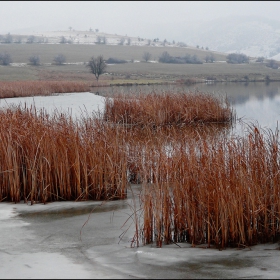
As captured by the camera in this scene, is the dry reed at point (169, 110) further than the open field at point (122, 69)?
No

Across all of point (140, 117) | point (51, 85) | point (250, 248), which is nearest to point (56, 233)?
point (250, 248)

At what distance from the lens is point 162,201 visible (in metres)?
4.71

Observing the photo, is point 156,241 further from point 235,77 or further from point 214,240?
point 235,77

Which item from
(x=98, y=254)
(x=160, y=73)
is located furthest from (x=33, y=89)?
(x=160, y=73)

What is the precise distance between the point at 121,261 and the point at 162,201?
2.63 feet

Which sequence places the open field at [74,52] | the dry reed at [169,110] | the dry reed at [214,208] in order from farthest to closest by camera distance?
the open field at [74,52]
the dry reed at [169,110]
the dry reed at [214,208]

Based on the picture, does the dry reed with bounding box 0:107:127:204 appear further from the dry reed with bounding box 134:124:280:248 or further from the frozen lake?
the dry reed with bounding box 134:124:280:248

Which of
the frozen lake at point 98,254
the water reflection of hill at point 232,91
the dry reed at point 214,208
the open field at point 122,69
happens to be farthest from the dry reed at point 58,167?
the open field at point 122,69

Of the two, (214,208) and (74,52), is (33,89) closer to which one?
(214,208)

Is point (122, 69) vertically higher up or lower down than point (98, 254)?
higher up

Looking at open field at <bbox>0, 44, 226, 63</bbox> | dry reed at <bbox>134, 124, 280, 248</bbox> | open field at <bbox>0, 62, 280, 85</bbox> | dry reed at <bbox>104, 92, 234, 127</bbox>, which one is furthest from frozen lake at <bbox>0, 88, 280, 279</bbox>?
open field at <bbox>0, 44, 226, 63</bbox>

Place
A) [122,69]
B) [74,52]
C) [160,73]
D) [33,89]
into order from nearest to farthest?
[33,89] < [160,73] < [122,69] < [74,52]

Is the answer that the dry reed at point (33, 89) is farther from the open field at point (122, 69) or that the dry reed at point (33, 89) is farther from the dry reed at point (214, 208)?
the dry reed at point (214, 208)

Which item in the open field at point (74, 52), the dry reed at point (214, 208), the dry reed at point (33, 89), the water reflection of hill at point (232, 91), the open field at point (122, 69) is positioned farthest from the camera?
the open field at point (74, 52)
